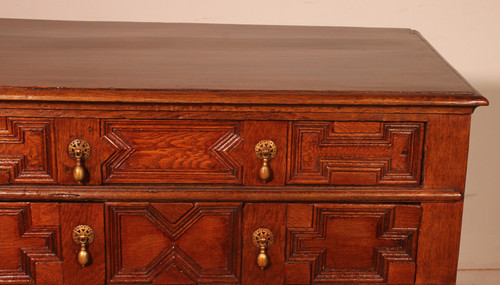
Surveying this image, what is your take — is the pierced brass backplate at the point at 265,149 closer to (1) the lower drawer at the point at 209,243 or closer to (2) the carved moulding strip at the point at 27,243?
(1) the lower drawer at the point at 209,243

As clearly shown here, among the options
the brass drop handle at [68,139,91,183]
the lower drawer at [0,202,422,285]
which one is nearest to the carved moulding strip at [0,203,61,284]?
the lower drawer at [0,202,422,285]

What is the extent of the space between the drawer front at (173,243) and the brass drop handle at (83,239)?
3 centimetres

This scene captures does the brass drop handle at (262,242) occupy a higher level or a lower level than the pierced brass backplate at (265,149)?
lower

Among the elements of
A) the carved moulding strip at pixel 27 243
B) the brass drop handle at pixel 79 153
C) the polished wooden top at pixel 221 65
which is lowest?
the carved moulding strip at pixel 27 243

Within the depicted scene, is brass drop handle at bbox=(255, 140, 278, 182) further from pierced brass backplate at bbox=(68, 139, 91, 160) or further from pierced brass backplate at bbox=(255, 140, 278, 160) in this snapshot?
pierced brass backplate at bbox=(68, 139, 91, 160)

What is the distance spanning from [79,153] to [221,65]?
0.29m

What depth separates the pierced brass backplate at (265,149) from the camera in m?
1.18

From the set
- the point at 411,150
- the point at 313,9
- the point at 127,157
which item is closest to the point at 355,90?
the point at 411,150

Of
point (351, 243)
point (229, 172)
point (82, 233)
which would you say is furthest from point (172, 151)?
point (351, 243)

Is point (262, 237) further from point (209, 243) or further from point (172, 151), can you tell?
point (172, 151)

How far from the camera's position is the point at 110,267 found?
124 cm

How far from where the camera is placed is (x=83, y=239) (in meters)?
1.21

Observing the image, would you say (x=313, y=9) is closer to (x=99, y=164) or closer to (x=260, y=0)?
(x=260, y=0)

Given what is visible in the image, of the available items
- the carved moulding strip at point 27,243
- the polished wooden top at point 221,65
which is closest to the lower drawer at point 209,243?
the carved moulding strip at point 27,243
